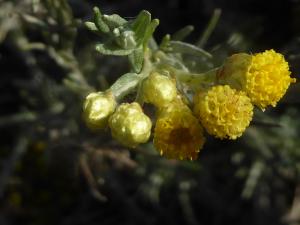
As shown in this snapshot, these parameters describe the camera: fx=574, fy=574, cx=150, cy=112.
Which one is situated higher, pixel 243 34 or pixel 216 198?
pixel 243 34

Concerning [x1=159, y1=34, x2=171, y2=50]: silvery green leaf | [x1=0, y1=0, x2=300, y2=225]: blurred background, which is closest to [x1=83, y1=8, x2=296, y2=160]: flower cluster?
[x1=159, y1=34, x2=171, y2=50]: silvery green leaf

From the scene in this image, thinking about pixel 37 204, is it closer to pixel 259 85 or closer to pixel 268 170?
pixel 268 170

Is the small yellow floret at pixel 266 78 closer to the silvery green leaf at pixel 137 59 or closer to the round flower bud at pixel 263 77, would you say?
the round flower bud at pixel 263 77

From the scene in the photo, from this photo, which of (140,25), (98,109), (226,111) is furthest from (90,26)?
(226,111)

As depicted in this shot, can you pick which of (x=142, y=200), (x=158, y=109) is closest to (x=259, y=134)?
(x=142, y=200)

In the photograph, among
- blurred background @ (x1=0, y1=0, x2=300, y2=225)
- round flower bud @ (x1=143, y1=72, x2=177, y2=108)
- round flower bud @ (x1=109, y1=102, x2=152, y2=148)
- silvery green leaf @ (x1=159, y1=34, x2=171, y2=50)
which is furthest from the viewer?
blurred background @ (x1=0, y1=0, x2=300, y2=225)

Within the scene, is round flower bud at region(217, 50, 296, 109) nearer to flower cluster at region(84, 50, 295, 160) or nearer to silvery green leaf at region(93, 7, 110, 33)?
flower cluster at region(84, 50, 295, 160)
